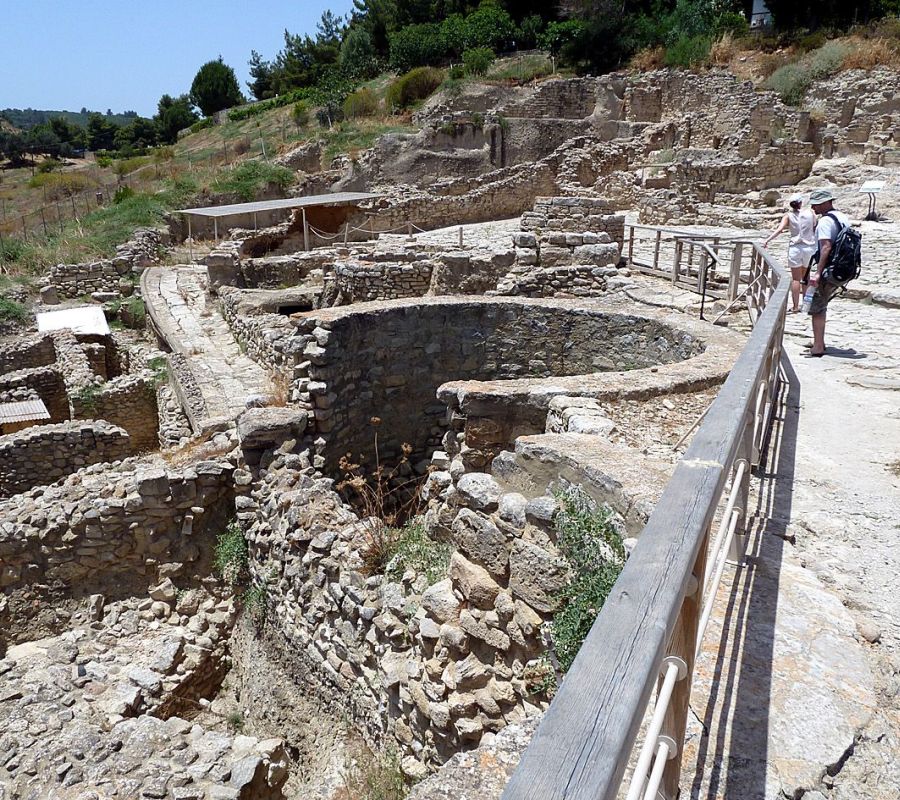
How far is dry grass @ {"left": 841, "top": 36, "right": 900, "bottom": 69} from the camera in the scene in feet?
82.7

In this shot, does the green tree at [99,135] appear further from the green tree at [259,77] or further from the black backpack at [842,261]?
the black backpack at [842,261]

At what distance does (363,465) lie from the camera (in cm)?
777

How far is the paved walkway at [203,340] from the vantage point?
10.3 m

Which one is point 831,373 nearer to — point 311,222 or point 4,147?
point 311,222

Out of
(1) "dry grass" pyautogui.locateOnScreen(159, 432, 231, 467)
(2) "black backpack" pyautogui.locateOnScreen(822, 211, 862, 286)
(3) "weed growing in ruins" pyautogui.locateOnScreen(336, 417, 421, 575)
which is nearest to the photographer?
(3) "weed growing in ruins" pyautogui.locateOnScreen(336, 417, 421, 575)

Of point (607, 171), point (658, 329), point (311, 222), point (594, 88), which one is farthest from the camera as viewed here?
point (594, 88)

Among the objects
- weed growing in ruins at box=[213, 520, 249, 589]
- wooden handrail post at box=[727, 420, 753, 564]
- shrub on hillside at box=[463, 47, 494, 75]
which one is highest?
shrub on hillside at box=[463, 47, 494, 75]

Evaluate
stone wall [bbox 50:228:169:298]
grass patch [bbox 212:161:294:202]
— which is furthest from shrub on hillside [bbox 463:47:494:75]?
stone wall [bbox 50:228:169:298]

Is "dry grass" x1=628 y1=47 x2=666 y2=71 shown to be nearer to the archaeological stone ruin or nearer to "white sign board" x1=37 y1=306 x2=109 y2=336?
the archaeological stone ruin

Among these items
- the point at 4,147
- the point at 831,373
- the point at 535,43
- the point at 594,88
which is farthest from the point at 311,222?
the point at 4,147

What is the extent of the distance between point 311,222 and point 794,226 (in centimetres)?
1899

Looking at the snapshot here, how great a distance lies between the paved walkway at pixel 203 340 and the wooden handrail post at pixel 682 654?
7.05m

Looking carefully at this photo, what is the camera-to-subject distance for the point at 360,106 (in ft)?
124

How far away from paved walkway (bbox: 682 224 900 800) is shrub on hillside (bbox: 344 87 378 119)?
123 feet
